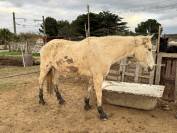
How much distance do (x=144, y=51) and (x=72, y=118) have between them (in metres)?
1.90

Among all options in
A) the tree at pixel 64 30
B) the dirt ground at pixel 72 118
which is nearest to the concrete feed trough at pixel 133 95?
the dirt ground at pixel 72 118

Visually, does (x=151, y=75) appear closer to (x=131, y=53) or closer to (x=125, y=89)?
(x=125, y=89)

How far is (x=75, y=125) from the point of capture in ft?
16.8

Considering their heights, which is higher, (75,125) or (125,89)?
(125,89)

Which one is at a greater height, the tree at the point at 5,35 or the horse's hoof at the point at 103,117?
the tree at the point at 5,35

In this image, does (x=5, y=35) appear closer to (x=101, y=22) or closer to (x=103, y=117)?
(x=101, y=22)

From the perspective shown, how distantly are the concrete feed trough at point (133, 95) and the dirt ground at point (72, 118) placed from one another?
0.50 ft

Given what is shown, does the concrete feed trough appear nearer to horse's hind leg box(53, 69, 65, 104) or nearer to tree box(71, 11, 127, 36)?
horse's hind leg box(53, 69, 65, 104)

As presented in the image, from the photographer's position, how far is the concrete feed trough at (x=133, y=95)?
5391 millimetres

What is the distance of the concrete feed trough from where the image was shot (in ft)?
17.7

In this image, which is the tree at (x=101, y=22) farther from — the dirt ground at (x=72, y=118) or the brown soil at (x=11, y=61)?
the dirt ground at (x=72, y=118)

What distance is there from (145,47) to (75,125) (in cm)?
196

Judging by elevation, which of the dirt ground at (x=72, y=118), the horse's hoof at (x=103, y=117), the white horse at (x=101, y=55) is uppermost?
the white horse at (x=101, y=55)

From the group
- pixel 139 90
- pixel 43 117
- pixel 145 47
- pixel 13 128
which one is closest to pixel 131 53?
pixel 145 47
